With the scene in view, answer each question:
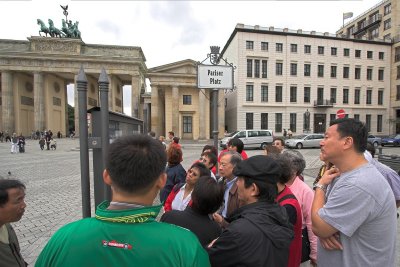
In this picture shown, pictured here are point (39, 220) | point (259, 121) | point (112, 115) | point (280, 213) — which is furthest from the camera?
point (259, 121)

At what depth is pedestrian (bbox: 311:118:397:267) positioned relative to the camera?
1470 mm

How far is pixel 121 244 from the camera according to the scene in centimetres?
92

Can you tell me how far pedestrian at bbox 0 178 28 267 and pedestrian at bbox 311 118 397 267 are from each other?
226 centimetres

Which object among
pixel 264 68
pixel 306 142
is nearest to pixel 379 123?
pixel 264 68

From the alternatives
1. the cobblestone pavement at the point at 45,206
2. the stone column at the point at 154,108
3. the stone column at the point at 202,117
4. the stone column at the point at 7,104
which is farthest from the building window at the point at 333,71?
the stone column at the point at 7,104

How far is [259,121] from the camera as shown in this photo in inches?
1463

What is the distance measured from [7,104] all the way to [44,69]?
7831mm

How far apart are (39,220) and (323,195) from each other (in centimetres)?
565

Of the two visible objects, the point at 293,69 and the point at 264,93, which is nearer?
the point at 264,93

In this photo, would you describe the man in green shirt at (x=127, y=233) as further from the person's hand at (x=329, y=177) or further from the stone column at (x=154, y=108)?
the stone column at (x=154, y=108)

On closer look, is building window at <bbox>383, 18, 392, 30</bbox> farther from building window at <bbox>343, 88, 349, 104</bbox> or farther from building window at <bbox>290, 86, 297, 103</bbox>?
building window at <bbox>290, 86, 297, 103</bbox>

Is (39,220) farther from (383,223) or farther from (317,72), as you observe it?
(317,72)

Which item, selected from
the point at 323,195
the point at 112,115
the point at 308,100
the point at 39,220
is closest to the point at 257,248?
the point at 323,195

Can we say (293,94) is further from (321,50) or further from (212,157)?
(212,157)
